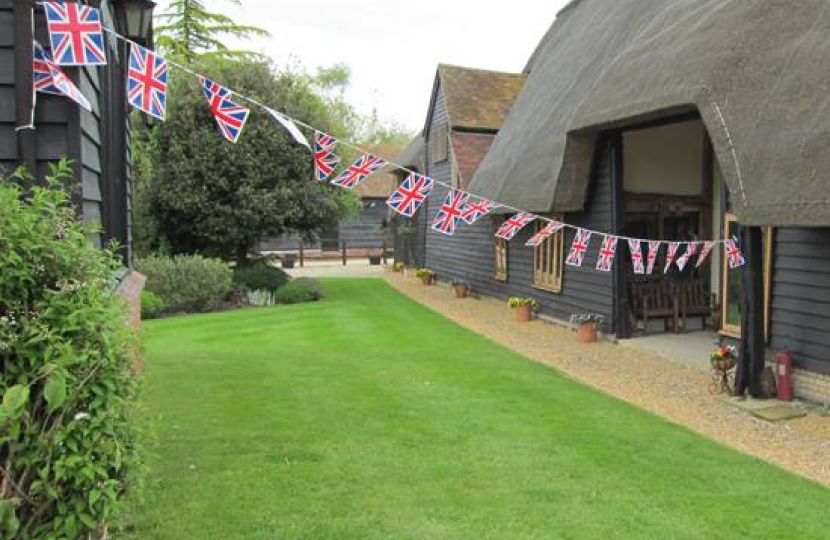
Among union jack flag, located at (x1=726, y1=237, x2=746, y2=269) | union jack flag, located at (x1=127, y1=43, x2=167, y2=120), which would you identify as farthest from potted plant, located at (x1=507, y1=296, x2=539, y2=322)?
union jack flag, located at (x1=127, y1=43, x2=167, y2=120)

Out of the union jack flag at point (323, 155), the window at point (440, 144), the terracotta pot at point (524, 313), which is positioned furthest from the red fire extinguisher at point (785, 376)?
the window at point (440, 144)

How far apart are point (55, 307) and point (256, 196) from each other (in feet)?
53.4

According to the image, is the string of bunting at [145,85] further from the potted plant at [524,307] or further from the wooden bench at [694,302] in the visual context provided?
the potted plant at [524,307]

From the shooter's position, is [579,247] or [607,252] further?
[579,247]

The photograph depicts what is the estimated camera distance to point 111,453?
8.48 ft

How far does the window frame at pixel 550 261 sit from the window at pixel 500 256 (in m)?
2.01

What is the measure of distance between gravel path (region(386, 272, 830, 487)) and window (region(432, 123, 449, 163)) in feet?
26.4

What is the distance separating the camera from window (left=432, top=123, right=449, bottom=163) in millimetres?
21873

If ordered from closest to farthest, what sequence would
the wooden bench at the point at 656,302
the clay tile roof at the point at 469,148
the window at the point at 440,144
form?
the wooden bench at the point at 656,302
the clay tile roof at the point at 469,148
the window at the point at 440,144

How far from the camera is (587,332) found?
12117 millimetres

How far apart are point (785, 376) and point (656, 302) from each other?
4598 mm

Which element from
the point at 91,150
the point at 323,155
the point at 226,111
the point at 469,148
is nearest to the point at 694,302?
the point at 323,155

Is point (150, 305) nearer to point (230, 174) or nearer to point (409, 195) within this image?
point (230, 174)

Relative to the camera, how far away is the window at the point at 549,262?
1393 cm
